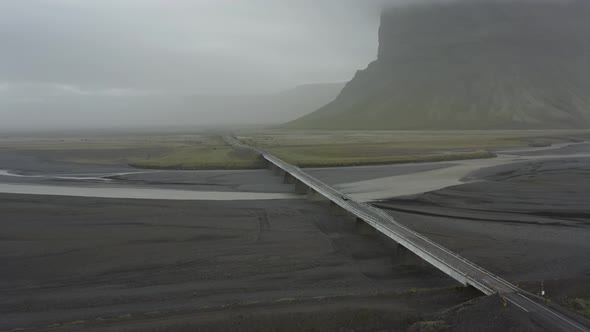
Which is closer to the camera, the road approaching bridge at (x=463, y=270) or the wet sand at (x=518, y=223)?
the road approaching bridge at (x=463, y=270)

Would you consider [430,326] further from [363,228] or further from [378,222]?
[363,228]

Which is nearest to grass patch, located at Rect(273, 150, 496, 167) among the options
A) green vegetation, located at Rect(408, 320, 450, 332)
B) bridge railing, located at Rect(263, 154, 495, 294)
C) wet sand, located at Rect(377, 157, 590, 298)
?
bridge railing, located at Rect(263, 154, 495, 294)

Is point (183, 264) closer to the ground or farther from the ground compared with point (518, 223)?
closer to the ground

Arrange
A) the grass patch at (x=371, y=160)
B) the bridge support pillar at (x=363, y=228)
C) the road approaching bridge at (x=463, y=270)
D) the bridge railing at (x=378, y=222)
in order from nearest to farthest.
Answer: the road approaching bridge at (x=463, y=270) < the bridge railing at (x=378, y=222) < the bridge support pillar at (x=363, y=228) < the grass patch at (x=371, y=160)

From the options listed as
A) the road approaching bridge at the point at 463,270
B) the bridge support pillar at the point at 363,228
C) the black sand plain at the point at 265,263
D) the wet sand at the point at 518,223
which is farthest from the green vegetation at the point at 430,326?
the bridge support pillar at the point at 363,228

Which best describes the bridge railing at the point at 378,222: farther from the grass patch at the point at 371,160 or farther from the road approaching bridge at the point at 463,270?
the grass patch at the point at 371,160

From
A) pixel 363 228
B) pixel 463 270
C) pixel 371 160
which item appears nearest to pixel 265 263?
pixel 363 228

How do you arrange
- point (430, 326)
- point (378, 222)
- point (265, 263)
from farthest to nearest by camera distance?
point (378, 222) → point (265, 263) → point (430, 326)

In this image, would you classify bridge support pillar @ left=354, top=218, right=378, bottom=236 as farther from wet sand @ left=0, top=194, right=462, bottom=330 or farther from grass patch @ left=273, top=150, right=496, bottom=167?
grass patch @ left=273, top=150, right=496, bottom=167

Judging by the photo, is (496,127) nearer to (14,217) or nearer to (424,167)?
(424,167)
